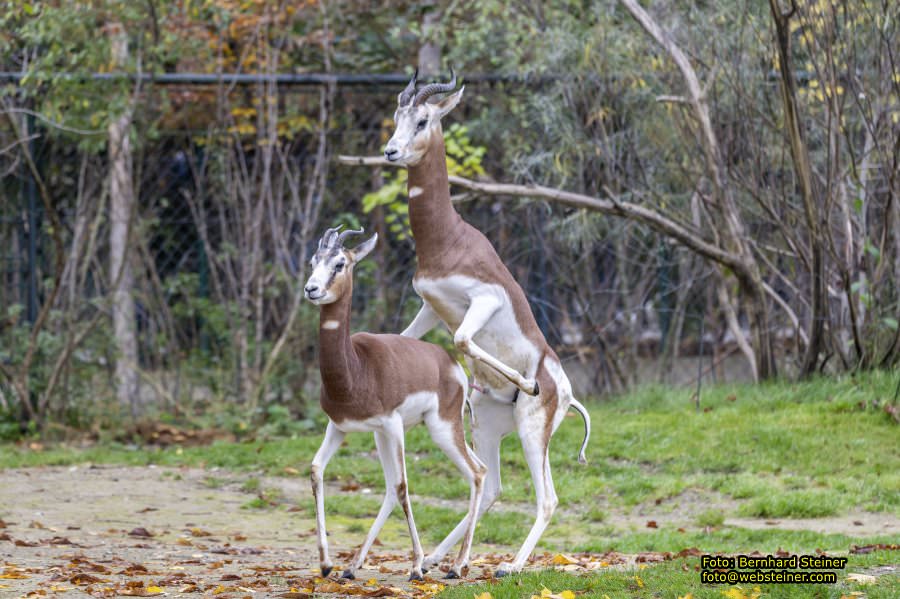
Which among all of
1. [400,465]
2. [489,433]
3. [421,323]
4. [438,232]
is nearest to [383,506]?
[400,465]

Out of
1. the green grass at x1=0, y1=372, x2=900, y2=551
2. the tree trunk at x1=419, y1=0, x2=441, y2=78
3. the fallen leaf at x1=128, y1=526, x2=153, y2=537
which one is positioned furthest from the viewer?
the tree trunk at x1=419, y1=0, x2=441, y2=78

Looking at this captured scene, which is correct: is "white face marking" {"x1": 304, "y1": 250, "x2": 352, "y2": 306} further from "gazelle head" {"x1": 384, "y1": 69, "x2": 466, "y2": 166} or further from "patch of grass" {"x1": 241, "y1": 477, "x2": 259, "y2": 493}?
"patch of grass" {"x1": 241, "y1": 477, "x2": 259, "y2": 493}

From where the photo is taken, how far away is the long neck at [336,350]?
221 inches

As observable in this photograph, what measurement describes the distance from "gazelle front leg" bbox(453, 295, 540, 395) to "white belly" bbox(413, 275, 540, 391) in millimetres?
41

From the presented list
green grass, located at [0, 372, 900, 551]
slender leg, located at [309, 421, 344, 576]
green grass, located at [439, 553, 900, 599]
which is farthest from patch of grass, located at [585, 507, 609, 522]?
slender leg, located at [309, 421, 344, 576]

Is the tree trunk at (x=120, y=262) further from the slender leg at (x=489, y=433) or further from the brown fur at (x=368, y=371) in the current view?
the brown fur at (x=368, y=371)

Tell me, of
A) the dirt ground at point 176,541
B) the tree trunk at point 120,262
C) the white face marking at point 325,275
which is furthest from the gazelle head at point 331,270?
the tree trunk at point 120,262

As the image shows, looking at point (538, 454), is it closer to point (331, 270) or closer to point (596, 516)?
point (331, 270)

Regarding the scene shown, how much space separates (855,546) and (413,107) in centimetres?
335

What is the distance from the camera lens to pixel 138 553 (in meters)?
6.75

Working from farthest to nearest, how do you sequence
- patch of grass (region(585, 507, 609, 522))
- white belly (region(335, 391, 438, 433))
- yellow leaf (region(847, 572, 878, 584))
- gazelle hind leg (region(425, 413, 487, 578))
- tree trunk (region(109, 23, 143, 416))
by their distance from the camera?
1. tree trunk (region(109, 23, 143, 416))
2. patch of grass (region(585, 507, 609, 522))
3. gazelle hind leg (region(425, 413, 487, 578))
4. white belly (region(335, 391, 438, 433))
5. yellow leaf (region(847, 572, 878, 584))

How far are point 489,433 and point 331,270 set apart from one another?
1.33 meters

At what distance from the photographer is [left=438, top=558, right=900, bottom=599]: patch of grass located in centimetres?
501

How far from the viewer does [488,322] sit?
5988mm
